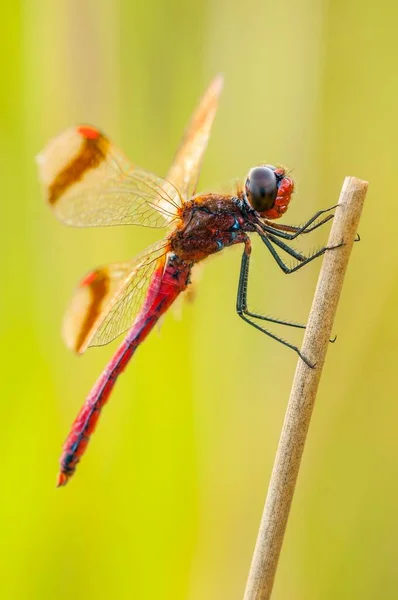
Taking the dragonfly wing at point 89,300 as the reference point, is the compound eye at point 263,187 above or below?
above

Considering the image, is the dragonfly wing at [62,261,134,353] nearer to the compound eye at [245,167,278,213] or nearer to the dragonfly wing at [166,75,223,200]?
the dragonfly wing at [166,75,223,200]

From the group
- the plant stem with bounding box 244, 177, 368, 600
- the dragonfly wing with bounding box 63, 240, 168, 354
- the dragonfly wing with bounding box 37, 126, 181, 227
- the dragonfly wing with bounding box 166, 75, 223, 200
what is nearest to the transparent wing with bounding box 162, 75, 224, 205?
A: the dragonfly wing with bounding box 166, 75, 223, 200

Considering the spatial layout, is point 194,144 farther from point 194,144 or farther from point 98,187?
point 98,187

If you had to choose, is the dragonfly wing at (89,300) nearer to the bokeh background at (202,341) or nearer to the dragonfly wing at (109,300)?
the dragonfly wing at (109,300)

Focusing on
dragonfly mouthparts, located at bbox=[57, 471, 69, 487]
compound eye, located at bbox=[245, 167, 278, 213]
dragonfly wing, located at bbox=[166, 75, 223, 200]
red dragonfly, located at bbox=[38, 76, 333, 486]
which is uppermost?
dragonfly wing, located at bbox=[166, 75, 223, 200]

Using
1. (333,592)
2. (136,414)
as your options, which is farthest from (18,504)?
(333,592)

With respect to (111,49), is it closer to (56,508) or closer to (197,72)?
(197,72)

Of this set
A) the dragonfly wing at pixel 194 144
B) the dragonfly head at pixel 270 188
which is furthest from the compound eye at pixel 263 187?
the dragonfly wing at pixel 194 144
